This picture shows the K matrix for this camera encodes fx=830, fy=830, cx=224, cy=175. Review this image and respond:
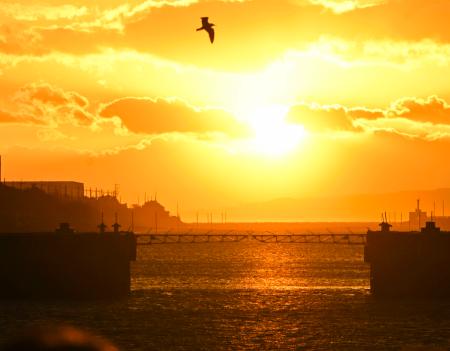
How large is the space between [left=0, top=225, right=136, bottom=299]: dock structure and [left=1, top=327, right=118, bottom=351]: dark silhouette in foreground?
110911mm

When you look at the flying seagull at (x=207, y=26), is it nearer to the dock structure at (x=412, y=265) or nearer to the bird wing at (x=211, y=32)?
the bird wing at (x=211, y=32)

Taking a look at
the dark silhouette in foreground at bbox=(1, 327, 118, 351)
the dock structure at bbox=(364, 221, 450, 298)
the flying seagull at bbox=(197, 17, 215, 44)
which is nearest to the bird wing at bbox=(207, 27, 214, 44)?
the flying seagull at bbox=(197, 17, 215, 44)

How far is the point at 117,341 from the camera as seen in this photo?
68.1 m

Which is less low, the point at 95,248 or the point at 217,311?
the point at 95,248

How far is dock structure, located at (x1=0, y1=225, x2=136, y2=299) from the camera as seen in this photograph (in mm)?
112562

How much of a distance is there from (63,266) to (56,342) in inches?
4463

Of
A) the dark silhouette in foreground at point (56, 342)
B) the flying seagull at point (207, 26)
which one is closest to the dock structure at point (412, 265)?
the flying seagull at point (207, 26)

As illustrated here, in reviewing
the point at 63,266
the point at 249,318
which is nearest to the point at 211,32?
the point at 249,318

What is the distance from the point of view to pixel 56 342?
2.95 meters

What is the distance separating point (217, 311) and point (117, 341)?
28278 mm

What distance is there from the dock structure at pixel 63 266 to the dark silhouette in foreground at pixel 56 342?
110911mm

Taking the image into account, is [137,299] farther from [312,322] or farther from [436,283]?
[436,283]

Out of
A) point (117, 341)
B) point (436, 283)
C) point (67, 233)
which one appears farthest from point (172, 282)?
point (117, 341)

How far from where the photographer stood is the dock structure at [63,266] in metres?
113
